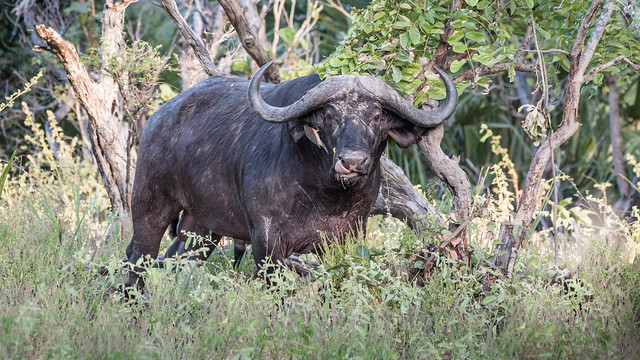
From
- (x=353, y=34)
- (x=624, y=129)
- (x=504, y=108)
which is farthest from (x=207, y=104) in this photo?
(x=624, y=129)

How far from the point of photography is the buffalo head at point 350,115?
4.59 metres

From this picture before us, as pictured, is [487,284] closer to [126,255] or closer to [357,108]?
[357,108]

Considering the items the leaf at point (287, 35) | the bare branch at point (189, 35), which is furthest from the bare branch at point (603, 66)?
the leaf at point (287, 35)

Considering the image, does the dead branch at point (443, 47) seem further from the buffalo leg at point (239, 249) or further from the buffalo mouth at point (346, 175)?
the buffalo leg at point (239, 249)

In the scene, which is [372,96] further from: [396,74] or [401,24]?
[401,24]

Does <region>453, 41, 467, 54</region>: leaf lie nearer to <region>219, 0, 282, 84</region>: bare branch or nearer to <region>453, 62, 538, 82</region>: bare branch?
<region>453, 62, 538, 82</region>: bare branch

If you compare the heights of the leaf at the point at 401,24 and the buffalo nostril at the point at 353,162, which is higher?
the leaf at the point at 401,24

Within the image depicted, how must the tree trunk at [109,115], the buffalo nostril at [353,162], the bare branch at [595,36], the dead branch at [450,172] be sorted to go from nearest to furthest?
the buffalo nostril at [353,162], the bare branch at [595,36], the dead branch at [450,172], the tree trunk at [109,115]

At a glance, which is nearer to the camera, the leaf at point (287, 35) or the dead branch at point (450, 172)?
the dead branch at point (450, 172)

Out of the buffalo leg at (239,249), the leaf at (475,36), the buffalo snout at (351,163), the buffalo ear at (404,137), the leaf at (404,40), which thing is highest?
the leaf at (404,40)

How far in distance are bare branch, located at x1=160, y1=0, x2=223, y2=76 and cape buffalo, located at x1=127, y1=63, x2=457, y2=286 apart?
584 mm

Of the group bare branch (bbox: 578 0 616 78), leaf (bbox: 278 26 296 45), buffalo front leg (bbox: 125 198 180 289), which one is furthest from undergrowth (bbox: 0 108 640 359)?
leaf (bbox: 278 26 296 45)

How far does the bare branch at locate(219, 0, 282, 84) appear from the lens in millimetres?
6377

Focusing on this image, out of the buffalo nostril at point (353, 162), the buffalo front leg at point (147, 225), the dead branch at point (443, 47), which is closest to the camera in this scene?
the buffalo nostril at point (353, 162)
